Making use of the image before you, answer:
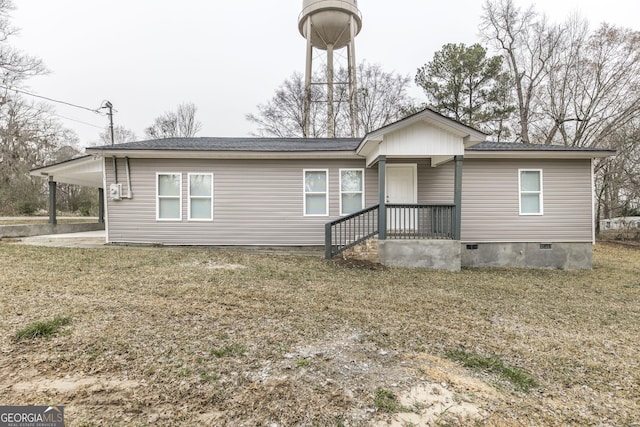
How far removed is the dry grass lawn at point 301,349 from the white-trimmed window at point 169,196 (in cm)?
306

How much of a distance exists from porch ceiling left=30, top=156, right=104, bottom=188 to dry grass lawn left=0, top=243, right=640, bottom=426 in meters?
4.87

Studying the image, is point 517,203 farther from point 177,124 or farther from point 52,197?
point 177,124

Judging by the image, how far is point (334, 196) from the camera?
29.4 feet

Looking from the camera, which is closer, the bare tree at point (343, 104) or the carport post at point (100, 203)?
the carport post at point (100, 203)

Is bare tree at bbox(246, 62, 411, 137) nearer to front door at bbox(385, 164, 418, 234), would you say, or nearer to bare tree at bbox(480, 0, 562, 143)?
bare tree at bbox(480, 0, 562, 143)

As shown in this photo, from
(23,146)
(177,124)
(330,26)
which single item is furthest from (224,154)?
(177,124)

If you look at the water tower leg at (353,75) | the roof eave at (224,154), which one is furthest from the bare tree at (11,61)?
the water tower leg at (353,75)

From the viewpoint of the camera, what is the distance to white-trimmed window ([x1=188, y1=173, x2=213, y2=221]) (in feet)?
29.3

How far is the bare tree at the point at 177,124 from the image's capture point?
2820 centimetres

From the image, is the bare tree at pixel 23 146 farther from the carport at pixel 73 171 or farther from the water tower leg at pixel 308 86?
the water tower leg at pixel 308 86

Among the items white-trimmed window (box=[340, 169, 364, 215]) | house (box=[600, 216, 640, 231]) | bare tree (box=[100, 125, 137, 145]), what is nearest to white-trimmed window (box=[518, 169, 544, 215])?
white-trimmed window (box=[340, 169, 364, 215])

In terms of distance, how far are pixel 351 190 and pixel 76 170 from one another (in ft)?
29.6

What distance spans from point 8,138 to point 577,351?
87.3 ft

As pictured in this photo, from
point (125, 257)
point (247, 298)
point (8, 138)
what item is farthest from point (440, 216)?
point (8, 138)
